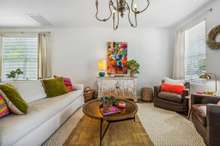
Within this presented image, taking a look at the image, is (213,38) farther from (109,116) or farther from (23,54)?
(23,54)

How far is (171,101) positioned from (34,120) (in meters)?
3.04

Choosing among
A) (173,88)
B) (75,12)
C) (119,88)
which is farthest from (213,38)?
(75,12)

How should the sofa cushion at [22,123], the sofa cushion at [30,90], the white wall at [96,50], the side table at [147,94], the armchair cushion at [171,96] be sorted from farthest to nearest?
the white wall at [96,50]
the side table at [147,94]
the armchair cushion at [171,96]
the sofa cushion at [30,90]
the sofa cushion at [22,123]

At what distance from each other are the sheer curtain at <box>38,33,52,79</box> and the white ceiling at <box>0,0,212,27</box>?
1.54 feet

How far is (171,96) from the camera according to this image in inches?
146

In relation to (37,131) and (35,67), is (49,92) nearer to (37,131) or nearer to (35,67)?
(37,131)

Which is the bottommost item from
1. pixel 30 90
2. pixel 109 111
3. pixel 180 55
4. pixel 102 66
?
pixel 109 111

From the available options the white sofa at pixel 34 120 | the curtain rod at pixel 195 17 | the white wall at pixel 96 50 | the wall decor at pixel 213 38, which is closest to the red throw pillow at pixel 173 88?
the wall decor at pixel 213 38

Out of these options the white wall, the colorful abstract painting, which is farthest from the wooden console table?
the white wall

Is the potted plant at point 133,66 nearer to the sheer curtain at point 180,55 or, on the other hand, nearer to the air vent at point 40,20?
the sheer curtain at point 180,55

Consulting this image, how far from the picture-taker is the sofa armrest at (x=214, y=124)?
1754 mm

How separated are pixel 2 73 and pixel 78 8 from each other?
147 inches

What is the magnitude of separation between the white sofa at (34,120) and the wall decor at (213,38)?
331 centimetres

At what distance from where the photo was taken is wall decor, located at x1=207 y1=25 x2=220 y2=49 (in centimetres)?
332
